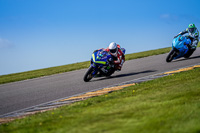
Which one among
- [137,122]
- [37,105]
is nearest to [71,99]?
[37,105]

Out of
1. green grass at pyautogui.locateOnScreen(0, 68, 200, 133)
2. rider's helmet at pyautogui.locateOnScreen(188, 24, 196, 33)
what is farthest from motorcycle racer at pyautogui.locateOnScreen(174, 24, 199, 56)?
green grass at pyautogui.locateOnScreen(0, 68, 200, 133)

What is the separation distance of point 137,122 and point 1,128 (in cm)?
285

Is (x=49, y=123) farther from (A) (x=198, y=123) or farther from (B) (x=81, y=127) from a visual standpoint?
(A) (x=198, y=123)

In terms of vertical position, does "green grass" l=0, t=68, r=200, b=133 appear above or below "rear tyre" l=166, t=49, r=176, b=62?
below

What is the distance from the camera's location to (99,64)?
11516 mm

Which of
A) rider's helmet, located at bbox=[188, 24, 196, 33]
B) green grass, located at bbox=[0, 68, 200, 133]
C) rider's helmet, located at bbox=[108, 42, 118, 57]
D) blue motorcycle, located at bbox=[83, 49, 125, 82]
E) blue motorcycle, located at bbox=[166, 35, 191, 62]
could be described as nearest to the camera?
green grass, located at bbox=[0, 68, 200, 133]

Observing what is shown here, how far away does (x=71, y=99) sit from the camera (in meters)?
8.33

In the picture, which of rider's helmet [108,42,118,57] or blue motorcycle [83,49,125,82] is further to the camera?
rider's helmet [108,42,118,57]

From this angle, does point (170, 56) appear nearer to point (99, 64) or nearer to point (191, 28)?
point (191, 28)

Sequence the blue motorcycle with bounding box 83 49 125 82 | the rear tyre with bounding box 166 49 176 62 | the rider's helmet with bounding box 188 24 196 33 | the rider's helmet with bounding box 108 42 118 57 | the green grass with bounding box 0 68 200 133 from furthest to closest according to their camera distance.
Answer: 1. the rider's helmet with bounding box 188 24 196 33
2. the rear tyre with bounding box 166 49 176 62
3. the rider's helmet with bounding box 108 42 118 57
4. the blue motorcycle with bounding box 83 49 125 82
5. the green grass with bounding box 0 68 200 133

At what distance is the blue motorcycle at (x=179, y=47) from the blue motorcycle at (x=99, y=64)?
14.2 ft

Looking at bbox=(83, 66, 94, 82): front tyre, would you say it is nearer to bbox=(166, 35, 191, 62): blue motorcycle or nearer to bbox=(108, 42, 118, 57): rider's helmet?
bbox=(108, 42, 118, 57): rider's helmet

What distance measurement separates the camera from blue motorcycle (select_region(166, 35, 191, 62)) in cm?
1454

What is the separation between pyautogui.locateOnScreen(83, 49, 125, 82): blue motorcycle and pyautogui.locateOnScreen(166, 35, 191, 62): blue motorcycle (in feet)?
14.2
